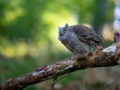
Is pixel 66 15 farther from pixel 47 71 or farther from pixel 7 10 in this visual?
pixel 47 71

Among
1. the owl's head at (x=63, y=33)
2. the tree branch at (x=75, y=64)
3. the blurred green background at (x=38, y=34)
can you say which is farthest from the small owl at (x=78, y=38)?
the blurred green background at (x=38, y=34)

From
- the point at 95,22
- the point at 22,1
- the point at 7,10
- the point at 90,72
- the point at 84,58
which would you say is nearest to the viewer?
the point at 84,58

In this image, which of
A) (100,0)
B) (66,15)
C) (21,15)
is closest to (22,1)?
(21,15)

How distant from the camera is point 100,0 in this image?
1573 cm

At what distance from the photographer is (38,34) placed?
14188 millimetres

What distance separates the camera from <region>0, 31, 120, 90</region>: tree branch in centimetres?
356

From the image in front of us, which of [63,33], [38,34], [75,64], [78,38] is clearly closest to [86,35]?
[78,38]

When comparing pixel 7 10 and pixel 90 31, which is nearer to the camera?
pixel 90 31

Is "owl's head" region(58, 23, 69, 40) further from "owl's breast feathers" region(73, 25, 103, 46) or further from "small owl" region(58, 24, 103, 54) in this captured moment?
"owl's breast feathers" region(73, 25, 103, 46)

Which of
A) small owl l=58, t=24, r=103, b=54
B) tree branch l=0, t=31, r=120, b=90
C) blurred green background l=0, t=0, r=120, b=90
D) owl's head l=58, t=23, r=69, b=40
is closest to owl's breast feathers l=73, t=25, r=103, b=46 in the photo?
small owl l=58, t=24, r=103, b=54

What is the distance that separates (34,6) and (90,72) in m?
6.89

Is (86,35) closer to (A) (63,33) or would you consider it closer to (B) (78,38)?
(B) (78,38)

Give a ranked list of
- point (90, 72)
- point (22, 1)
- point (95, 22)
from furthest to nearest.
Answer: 1. point (95, 22)
2. point (22, 1)
3. point (90, 72)

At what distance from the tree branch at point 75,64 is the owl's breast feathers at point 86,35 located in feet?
1.27
